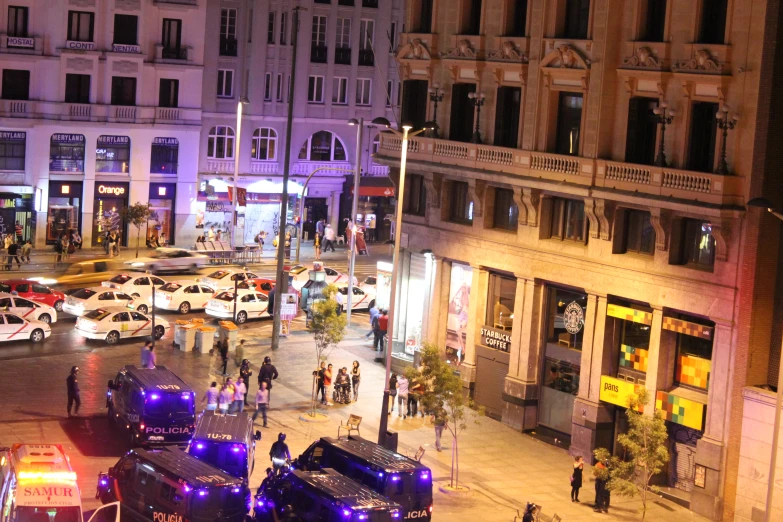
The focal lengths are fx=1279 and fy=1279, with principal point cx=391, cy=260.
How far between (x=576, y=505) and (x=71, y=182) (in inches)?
1991

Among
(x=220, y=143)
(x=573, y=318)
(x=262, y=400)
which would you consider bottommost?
(x=262, y=400)

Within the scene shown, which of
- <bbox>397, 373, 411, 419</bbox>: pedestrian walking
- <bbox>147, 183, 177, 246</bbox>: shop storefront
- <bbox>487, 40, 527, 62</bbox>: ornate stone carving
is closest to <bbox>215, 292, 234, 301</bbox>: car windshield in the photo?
A: <bbox>397, 373, 411, 419</bbox>: pedestrian walking

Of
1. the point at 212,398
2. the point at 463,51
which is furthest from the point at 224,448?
the point at 463,51

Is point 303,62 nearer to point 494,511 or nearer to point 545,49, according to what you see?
point 545,49

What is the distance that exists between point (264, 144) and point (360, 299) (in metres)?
25.2

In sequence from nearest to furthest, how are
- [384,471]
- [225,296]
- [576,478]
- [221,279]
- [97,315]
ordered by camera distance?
[384,471], [576,478], [97,315], [225,296], [221,279]

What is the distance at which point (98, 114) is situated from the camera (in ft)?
270

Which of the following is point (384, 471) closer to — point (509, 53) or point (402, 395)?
point (402, 395)

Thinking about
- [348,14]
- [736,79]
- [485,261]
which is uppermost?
[348,14]

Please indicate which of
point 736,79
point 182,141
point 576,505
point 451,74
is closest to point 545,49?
point 451,74

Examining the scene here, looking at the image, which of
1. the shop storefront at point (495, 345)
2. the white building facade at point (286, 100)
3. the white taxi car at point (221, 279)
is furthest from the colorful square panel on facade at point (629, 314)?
the white building facade at point (286, 100)

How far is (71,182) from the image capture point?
3250 inches

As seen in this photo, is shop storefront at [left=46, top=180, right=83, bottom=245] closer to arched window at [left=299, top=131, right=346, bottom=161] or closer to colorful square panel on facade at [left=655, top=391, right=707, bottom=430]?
arched window at [left=299, top=131, right=346, bottom=161]

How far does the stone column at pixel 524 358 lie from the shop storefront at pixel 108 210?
40.3 meters
